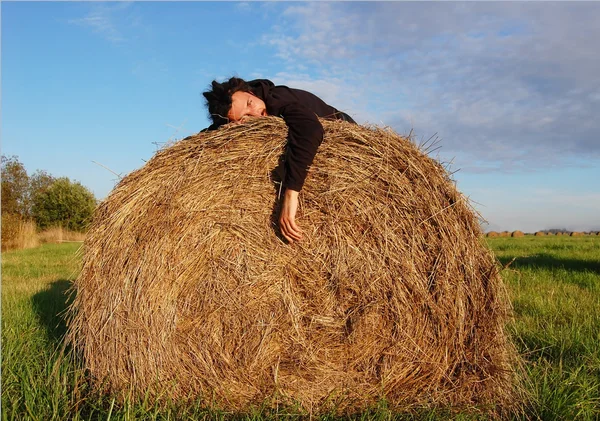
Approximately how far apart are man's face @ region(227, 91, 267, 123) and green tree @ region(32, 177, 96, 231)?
2863 centimetres

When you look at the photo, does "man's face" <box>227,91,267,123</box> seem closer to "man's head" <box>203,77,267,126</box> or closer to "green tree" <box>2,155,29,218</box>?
"man's head" <box>203,77,267,126</box>

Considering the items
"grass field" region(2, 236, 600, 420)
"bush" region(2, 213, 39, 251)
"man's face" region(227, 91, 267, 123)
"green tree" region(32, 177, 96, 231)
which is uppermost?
"green tree" region(32, 177, 96, 231)

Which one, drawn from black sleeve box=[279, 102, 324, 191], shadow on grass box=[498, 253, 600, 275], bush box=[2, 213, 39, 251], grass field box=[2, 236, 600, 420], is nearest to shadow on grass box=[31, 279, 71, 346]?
grass field box=[2, 236, 600, 420]

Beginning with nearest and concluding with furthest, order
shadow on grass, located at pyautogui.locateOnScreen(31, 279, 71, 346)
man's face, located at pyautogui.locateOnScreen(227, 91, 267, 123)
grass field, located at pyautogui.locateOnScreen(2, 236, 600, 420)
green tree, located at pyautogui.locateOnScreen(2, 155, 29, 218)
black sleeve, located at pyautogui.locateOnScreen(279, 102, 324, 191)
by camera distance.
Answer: grass field, located at pyautogui.locateOnScreen(2, 236, 600, 420) < black sleeve, located at pyautogui.locateOnScreen(279, 102, 324, 191) < man's face, located at pyautogui.locateOnScreen(227, 91, 267, 123) < shadow on grass, located at pyautogui.locateOnScreen(31, 279, 71, 346) < green tree, located at pyautogui.locateOnScreen(2, 155, 29, 218)

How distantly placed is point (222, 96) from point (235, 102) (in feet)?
0.44

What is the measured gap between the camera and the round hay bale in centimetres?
334

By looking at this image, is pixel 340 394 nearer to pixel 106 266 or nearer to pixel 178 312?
pixel 178 312

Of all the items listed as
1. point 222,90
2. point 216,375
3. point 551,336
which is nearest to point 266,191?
point 222,90

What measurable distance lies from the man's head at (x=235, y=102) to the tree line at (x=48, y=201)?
28.0 m

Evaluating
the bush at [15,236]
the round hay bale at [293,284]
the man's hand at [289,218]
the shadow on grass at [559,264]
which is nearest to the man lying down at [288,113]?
the man's hand at [289,218]

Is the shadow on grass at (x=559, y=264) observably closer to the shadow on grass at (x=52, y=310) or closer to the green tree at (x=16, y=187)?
the shadow on grass at (x=52, y=310)

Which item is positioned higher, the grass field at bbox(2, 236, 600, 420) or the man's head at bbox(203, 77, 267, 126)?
the man's head at bbox(203, 77, 267, 126)

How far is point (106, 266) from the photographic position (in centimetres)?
345

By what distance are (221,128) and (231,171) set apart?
0.32 metres
